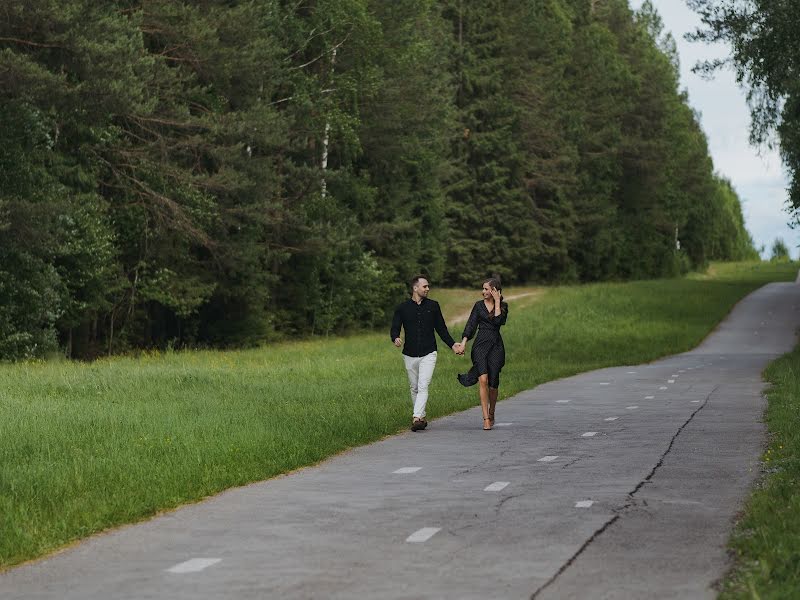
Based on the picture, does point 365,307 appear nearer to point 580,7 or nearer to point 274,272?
point 274,272

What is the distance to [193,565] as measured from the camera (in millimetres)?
8086

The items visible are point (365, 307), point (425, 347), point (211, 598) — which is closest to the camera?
point (211, 598)

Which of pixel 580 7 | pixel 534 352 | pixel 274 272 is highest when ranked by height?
pixel 580 7

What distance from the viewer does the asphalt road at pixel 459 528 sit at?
296 inches

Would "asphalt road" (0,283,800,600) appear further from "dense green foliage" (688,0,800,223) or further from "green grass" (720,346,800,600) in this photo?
"dense green foliage" (688,0,800,223)

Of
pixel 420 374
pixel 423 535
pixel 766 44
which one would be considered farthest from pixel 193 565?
pixel 766 44

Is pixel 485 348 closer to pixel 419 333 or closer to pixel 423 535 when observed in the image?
pixel 419 333

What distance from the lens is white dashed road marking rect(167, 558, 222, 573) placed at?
793 centimetres

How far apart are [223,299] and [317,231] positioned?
15.4ft

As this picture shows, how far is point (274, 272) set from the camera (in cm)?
5025

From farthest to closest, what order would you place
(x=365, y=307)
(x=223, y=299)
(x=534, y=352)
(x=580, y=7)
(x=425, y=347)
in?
(x=580, y=7), (x=365, y=307), (x=223, y=299), (x=534, y=352), (x=425, y=347)

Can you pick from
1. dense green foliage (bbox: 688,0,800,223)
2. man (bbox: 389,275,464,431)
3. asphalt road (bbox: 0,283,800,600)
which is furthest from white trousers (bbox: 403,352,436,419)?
dense green foliage (bbox: 688,0,800,223)

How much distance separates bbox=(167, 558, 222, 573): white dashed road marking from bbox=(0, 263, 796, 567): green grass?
1132mm

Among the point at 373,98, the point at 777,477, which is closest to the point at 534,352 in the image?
the point at 373,98
